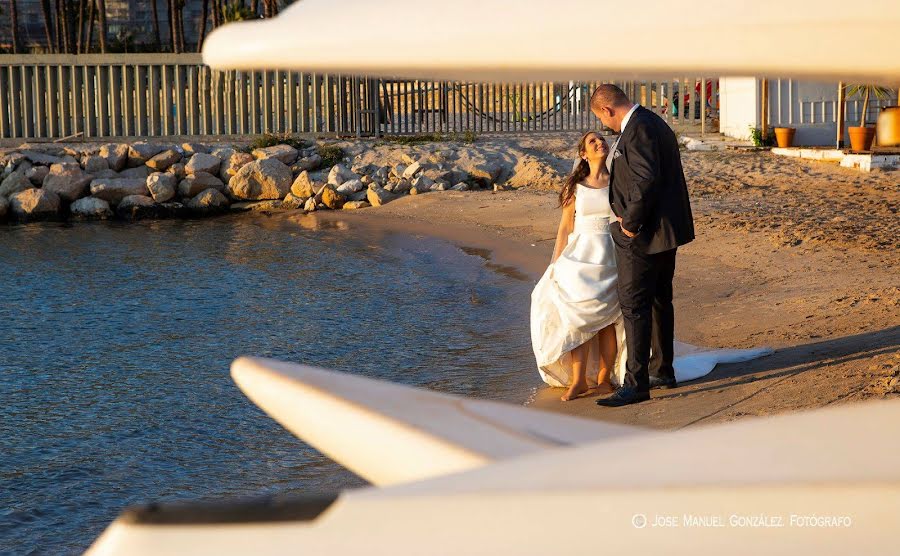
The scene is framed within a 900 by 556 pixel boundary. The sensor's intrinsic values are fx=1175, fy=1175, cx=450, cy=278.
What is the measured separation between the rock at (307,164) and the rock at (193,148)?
7.85ft

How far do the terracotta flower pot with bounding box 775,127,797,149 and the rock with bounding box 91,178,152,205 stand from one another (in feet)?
41.9

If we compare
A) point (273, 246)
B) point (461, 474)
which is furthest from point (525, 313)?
point (461, 474)

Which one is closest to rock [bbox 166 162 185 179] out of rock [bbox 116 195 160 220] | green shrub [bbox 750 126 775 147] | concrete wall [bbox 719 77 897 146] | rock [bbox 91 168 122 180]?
rock [bbox 116 195 160 220]

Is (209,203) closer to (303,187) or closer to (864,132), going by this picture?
(303,187)

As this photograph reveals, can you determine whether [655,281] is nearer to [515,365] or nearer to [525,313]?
[515,365]

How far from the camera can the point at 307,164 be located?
2481 cm

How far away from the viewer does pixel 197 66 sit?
88.4ft

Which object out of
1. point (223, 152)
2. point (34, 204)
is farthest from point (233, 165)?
point (34, 204)

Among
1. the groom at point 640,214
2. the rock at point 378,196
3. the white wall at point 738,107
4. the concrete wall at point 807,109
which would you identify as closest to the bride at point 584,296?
the groom at point 640,214

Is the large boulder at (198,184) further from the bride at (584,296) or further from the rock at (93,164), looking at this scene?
the bride at (584,296)

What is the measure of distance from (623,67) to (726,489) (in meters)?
0.50

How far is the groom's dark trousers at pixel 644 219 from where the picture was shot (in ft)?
23.8

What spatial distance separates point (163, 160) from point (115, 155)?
1.13 meters

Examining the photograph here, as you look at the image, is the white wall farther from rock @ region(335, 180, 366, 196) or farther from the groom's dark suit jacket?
the groom's dark suit jacket
